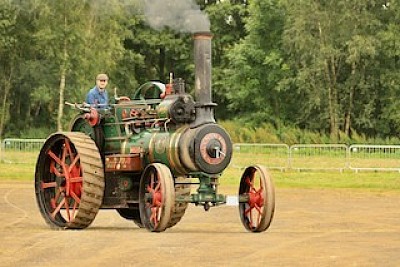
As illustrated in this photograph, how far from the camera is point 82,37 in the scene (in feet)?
173

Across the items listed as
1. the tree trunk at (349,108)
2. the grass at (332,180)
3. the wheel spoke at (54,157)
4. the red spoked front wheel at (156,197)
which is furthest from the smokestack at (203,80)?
the tree trunk at (349,108)

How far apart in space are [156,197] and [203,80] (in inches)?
60.8

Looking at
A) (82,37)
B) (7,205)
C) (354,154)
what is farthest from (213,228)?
(82,37)

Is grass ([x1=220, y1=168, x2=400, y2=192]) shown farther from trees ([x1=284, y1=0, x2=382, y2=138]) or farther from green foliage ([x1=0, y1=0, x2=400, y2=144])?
trees ([x1=284, y1=0, x2=382, y2=138])

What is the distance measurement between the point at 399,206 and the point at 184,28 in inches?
247

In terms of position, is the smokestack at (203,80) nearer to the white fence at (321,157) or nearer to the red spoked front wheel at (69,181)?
the red spoked front wheel at (69,181)

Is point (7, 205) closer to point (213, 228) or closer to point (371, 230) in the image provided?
point (213, 228)

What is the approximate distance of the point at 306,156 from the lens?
108 ft

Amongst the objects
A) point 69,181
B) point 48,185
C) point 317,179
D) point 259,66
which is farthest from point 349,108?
point 69,181

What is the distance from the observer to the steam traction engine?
1412 cm

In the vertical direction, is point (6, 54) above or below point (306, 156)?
above

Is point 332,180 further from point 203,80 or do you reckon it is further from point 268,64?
point 268,64

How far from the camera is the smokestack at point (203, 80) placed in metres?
14.2

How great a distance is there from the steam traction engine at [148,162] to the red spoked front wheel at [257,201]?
0.01 meters
